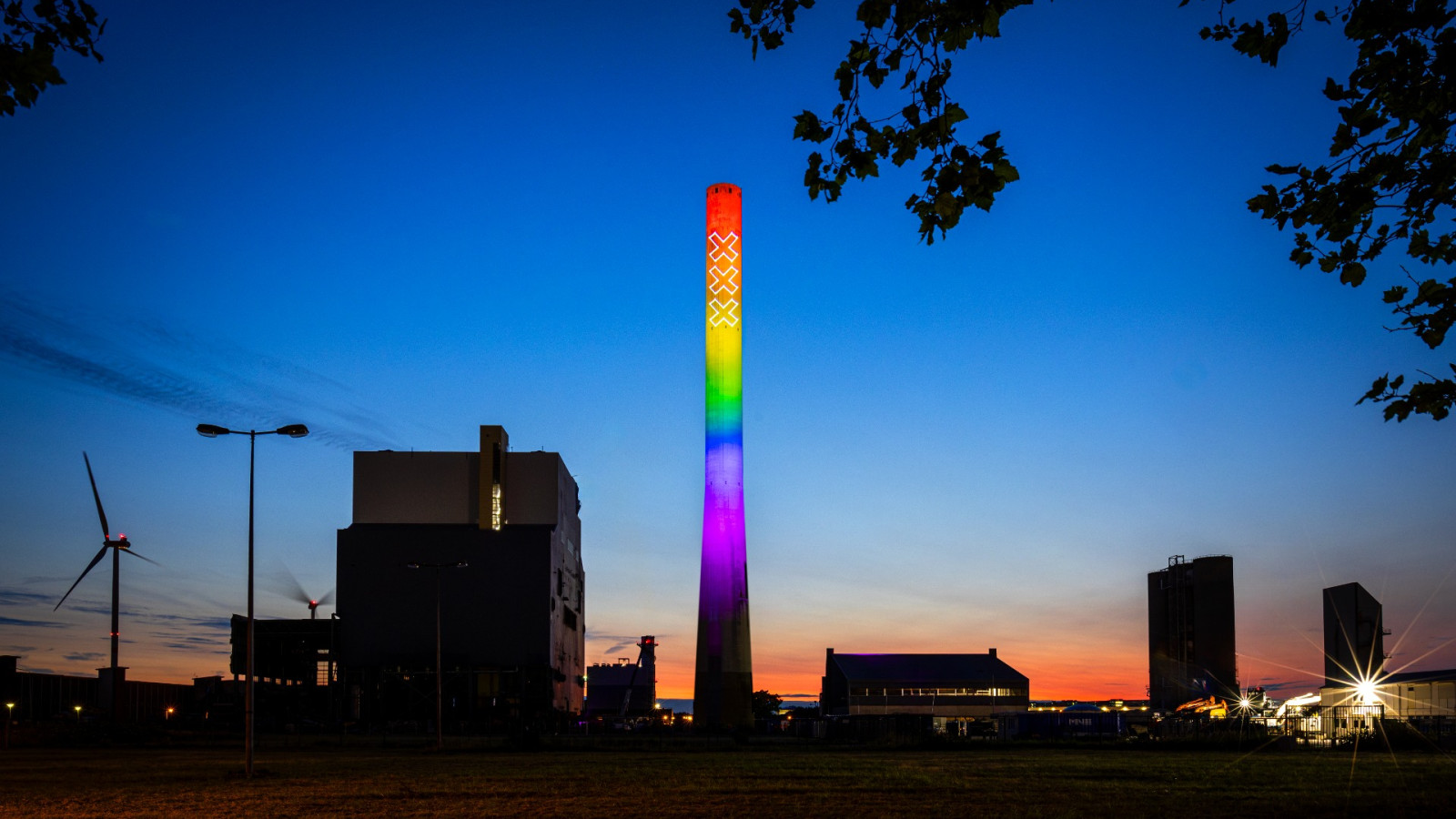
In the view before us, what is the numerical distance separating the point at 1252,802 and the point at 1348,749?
2822cm

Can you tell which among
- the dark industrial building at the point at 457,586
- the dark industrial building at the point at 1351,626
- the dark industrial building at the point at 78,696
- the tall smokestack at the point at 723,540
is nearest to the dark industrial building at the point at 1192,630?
the dark industrial building at the point at 1351,626

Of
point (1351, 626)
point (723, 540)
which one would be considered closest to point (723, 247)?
point (723, 540)

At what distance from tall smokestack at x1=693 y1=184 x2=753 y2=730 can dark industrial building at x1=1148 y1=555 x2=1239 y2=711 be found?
30.9 meters

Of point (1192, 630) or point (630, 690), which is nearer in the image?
point (1192, 630)

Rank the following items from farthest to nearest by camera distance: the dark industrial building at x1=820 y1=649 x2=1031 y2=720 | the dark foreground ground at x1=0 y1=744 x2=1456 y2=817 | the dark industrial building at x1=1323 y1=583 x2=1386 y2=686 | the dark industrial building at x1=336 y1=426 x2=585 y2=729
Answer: the dark industrial building at x1=820 y1=649 x2=1031 y2=720 → the dark industrial building at x1=336 y1=426 x2=585 y2=729 → the dark industrial building at x1=1323 y1=583 x2=1386 y2=686 → the dark foreground ground at x1=0 y1=744 x2=1456 y2=817

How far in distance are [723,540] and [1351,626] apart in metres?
55.7

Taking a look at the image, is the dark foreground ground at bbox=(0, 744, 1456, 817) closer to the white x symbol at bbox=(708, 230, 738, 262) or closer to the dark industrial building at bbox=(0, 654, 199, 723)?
the white x symbol at bbox=(708, 230, 738, 262)

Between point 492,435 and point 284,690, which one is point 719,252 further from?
point 284,690

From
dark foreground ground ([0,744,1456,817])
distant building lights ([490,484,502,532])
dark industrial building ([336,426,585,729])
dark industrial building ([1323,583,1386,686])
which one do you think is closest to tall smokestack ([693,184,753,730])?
dark industrial building ([336,426,585,729])

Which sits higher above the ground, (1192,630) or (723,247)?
(723,247)

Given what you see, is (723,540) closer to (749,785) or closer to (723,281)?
(723,281)

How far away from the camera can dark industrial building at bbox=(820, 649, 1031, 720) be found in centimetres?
11075

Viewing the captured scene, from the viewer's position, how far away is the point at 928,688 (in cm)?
11125

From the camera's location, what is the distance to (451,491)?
109 meters
